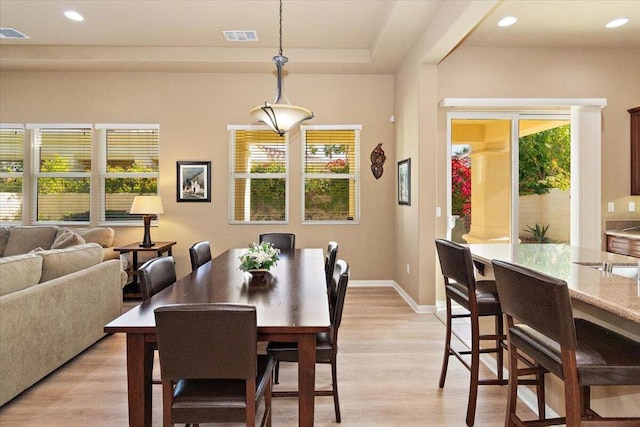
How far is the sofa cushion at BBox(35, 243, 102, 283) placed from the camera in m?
3.09

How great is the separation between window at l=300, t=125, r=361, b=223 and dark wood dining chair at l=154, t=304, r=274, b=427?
4.38 meters

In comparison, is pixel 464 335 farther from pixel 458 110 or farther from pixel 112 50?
pixel 112 50

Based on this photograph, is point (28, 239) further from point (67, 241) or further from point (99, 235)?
point (67, 241)

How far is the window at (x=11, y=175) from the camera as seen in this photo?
5.77 metres

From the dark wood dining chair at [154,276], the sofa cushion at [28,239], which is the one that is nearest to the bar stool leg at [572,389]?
the dark wood dining chair at [154,276]

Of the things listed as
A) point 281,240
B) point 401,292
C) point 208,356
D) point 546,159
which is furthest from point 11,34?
point 546,159

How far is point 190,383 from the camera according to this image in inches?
65.7

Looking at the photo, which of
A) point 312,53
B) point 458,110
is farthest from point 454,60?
point 312,53

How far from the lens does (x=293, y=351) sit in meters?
2.14

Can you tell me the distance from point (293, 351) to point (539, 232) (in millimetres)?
3946

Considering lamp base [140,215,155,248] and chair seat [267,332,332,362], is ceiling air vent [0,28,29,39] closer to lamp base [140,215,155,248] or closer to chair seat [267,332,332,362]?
lamp base [140,215,155,248]

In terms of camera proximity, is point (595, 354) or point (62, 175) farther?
point (62, 175)

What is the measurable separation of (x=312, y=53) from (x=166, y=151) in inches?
95.8

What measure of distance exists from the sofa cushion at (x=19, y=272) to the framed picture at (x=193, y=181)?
113 inches
